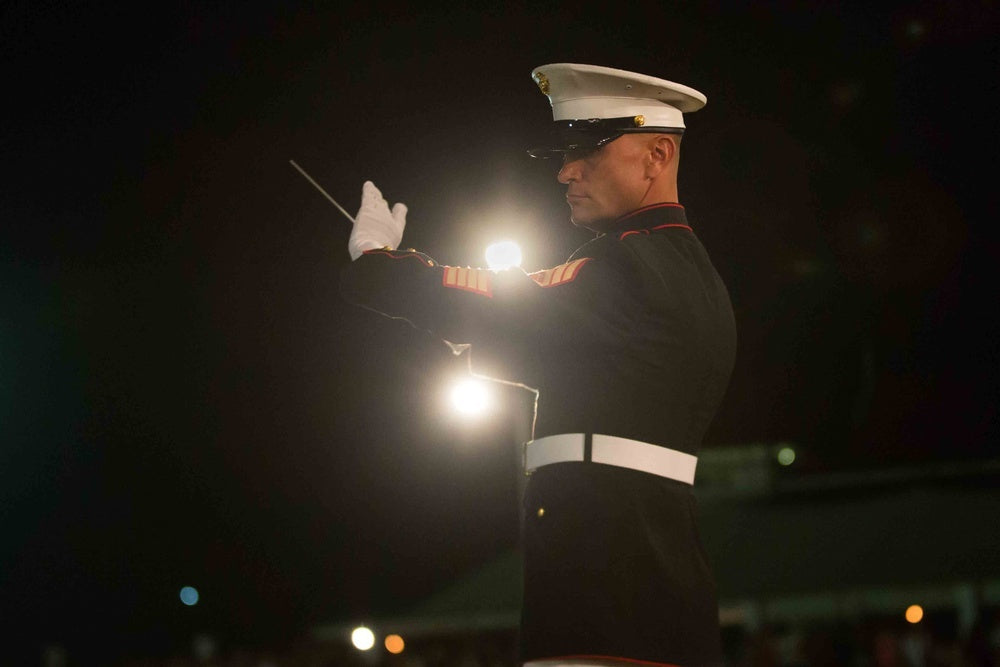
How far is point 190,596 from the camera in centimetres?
3844

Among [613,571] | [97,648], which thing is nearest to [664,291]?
[613,571]

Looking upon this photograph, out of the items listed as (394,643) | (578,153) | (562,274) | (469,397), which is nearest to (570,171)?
(578,153)

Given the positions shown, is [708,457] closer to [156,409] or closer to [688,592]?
[156,409]

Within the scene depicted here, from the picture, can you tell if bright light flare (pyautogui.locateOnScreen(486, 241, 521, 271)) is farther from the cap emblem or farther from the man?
the man

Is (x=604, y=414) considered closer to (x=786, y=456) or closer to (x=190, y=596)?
(x=786, y=456)

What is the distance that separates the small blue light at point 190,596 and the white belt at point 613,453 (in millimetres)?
36453

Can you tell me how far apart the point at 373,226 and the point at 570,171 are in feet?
1.85

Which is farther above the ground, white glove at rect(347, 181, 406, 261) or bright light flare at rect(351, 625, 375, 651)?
bright light flare at rect(351, 625, 375, 651)

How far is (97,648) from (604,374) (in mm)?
37037

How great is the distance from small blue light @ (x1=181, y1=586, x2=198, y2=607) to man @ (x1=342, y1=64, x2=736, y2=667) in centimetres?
3644

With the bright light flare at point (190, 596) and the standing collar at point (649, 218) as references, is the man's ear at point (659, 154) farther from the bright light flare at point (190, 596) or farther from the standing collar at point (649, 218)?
the bright light flare at point (190, 596)

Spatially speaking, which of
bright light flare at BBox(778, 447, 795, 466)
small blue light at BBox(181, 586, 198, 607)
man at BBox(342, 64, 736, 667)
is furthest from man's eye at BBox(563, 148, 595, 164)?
small blue light at BBox(181, 586, 198, 607)

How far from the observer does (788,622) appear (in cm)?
1867

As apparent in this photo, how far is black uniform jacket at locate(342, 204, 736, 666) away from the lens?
9.97 feet
